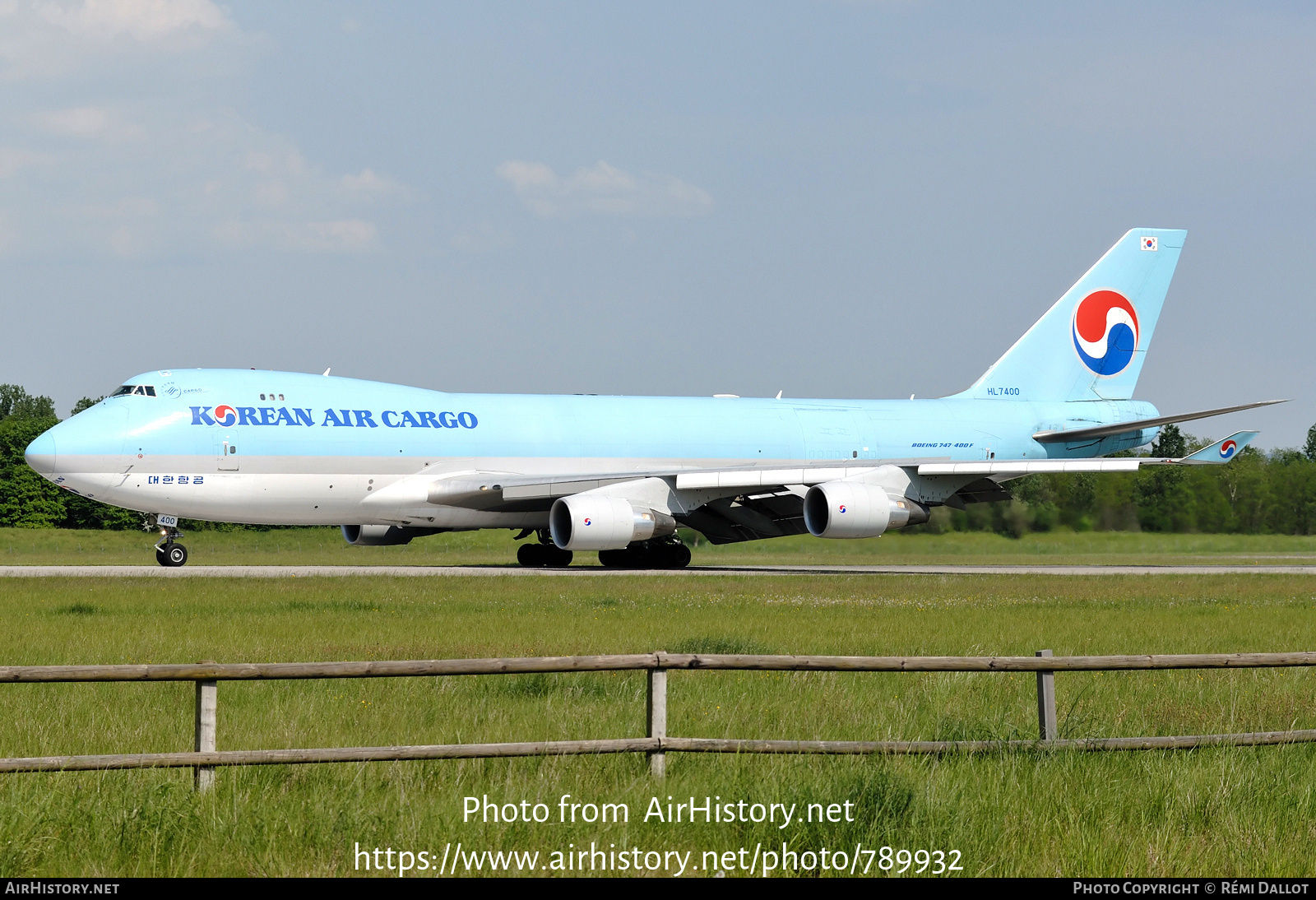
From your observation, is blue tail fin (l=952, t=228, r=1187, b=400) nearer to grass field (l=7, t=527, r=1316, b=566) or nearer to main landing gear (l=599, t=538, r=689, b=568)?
grass field (l=7, t=527, r=1316, b=566)

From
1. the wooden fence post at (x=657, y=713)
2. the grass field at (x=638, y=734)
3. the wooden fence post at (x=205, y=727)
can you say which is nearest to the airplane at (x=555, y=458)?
the grass field at (x=638, y=734)

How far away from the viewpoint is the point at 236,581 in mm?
24719

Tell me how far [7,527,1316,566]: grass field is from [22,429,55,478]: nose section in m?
6.19

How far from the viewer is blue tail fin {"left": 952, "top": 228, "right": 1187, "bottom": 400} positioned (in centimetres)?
3997

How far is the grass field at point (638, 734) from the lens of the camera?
7066 mm

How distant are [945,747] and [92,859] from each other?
4955 mm

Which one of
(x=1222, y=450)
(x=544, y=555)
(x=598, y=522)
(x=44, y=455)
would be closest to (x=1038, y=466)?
(x=1222, y=450)

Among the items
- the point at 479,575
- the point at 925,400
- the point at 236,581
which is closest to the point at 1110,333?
the point at 925,400

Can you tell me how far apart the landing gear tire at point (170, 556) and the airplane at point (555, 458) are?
0.12 feet

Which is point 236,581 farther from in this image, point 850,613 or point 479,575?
point 850,613

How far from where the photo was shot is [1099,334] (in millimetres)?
40469

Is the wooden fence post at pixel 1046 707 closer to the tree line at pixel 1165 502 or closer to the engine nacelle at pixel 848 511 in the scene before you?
the engine nacelle at pixel 848 511

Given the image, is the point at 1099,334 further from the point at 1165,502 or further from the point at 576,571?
the point at 576,571

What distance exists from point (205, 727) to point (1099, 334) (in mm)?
36582
